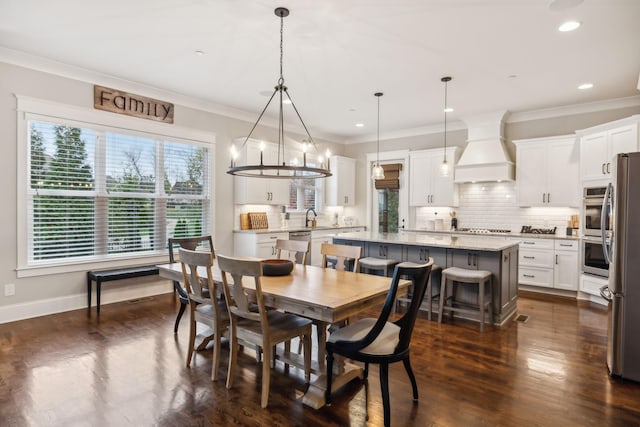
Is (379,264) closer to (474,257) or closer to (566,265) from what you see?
(474,257)

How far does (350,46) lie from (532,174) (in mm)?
4023

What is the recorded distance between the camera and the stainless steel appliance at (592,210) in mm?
4867

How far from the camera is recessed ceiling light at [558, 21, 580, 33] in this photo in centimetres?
324

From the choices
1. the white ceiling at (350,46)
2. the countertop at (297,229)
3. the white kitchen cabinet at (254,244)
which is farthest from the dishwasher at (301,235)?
the white ceiling at (350,46)

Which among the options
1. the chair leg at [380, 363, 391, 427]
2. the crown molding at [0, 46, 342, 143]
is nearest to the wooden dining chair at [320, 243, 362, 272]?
the chair leg at [380, 363, 391, 427]

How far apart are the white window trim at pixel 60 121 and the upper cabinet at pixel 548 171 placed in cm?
551

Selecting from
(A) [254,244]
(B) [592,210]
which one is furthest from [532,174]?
(A) [254,244]

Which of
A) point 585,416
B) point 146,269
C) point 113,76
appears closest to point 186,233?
point 146,269

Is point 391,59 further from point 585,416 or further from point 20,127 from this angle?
point 20,127

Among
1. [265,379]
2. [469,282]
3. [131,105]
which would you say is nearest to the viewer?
[265,379]

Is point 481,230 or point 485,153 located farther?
point 481,230

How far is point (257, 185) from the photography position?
6250mm

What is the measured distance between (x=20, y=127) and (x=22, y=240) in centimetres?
125

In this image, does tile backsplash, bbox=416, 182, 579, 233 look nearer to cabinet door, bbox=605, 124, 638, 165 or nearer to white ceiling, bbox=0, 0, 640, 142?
cabinet door, bbox=605, 124, 638, 165
